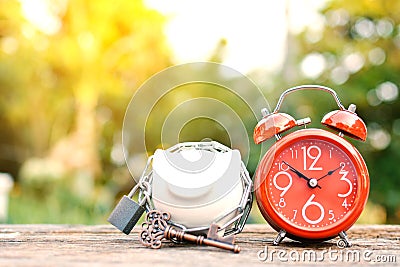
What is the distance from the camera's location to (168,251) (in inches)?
42.8

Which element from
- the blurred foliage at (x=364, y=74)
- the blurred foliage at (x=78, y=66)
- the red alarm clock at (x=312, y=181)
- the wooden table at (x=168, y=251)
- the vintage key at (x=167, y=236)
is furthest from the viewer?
the blurred foliage at (x=78, y=66)

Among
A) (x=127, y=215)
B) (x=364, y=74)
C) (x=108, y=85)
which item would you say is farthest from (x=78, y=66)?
(x=127, y=215)

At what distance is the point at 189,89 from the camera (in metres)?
5.72

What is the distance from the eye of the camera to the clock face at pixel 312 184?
3.95 feet

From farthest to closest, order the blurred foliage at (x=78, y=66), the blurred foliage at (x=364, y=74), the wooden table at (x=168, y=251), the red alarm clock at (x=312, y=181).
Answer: the blurred foliage at (x=78, y=66) → the blurred foliage at (x=364, y=74) → the red alarm clock at (x=312, y=181) → the wooden table at (x=168, y=251)

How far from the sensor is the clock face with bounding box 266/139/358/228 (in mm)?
1203

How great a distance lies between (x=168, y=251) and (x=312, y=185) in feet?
1.17

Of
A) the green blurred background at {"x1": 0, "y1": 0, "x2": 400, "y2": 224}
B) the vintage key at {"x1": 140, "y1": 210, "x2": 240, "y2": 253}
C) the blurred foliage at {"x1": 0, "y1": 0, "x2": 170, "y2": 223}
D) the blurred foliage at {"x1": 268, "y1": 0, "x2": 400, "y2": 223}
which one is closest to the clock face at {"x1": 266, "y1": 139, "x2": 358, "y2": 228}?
the vintage key at {"x1": 140, "y1": 210, "x2": 240, "y2": 253}

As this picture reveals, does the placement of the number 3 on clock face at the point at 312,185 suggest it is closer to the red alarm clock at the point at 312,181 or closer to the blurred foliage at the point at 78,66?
the red alarm clock at the point at 312,181

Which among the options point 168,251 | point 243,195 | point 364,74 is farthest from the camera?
point 364,74

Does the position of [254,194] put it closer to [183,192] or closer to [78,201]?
[183,192]

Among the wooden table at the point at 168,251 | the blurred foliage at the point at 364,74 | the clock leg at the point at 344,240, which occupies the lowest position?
the wooden table at the point at 168,251

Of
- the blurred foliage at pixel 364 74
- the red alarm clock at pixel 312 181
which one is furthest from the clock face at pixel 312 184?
the blurred foliage at pixel 364 74

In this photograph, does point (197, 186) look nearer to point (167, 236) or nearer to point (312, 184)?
point (167, 236)
